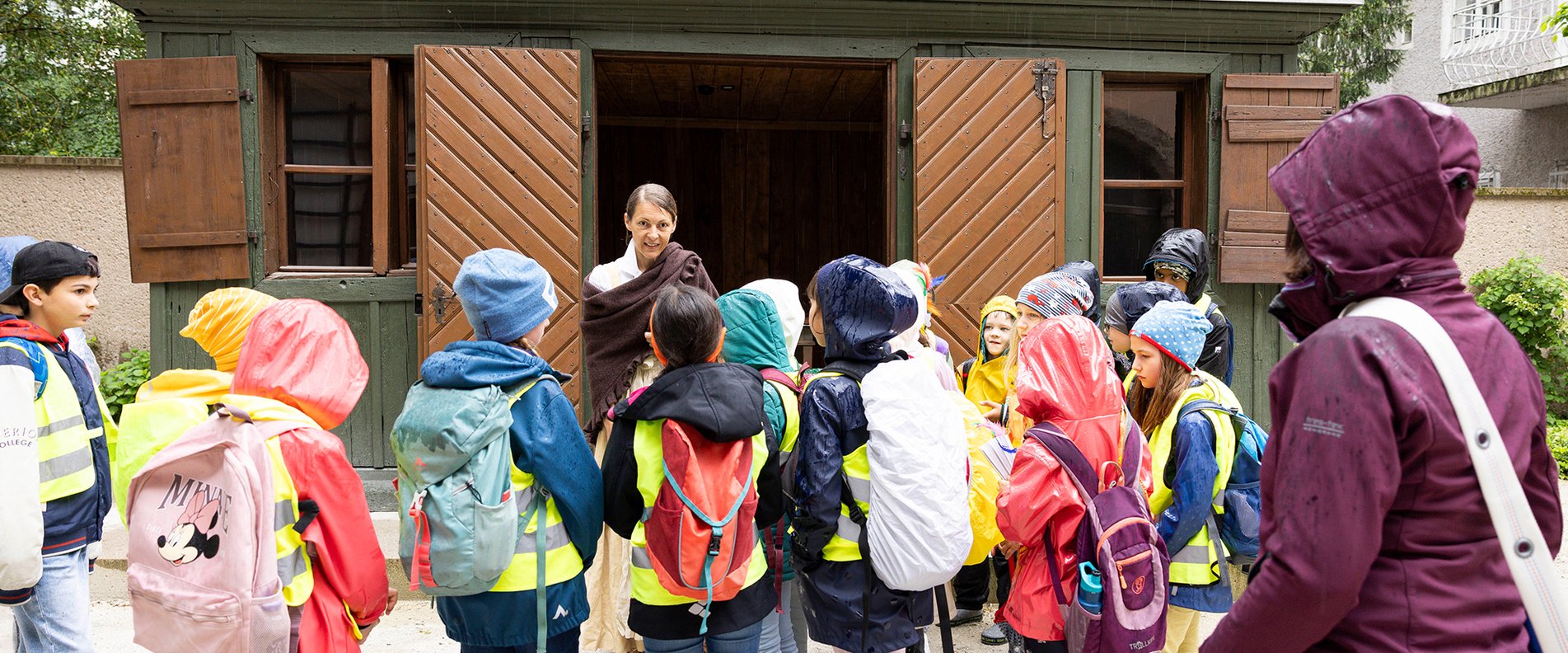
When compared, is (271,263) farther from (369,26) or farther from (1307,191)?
(1307,191)

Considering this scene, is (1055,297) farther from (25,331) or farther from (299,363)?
(25,331)

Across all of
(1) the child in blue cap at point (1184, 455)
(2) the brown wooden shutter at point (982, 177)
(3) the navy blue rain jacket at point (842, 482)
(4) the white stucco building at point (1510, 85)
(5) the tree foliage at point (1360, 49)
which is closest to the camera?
(3) the navy blue rain jacket at point (842, 482)

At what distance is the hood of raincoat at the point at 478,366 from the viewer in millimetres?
2279

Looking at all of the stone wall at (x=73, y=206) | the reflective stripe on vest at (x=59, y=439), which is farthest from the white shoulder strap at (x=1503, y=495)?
the stone wall at (x=73, y=206)

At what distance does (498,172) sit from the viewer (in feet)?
16.8

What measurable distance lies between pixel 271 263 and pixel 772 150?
507cm

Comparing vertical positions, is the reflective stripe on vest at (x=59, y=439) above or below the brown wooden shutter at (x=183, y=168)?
below

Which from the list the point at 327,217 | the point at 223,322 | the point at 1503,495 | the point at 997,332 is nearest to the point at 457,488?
the point at 223,322

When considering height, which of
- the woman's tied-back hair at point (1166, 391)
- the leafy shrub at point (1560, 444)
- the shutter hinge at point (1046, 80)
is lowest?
the leafy shrub at point (1560, 444)

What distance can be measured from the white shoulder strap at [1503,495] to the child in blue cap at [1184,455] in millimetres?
1382

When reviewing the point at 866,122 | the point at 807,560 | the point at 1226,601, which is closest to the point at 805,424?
the point at 807,560

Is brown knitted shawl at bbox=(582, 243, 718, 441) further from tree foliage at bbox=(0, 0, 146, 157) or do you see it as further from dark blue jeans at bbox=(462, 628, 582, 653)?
tree foliage at bbox=(0, 0, 146, 157)

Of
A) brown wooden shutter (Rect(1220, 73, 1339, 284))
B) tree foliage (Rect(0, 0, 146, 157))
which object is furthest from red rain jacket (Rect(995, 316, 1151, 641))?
tree foliage (Rect(0, 0, 146, 157))

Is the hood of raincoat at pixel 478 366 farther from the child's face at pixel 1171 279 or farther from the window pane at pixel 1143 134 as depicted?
the window pane at pixel 1143 134
